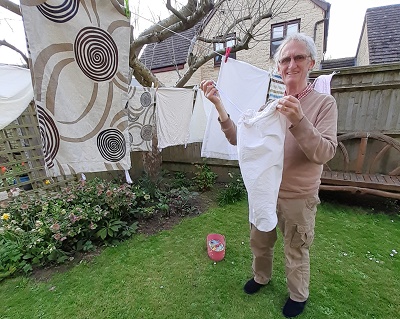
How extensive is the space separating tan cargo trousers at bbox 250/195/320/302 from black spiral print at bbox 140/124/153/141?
90.2 inches

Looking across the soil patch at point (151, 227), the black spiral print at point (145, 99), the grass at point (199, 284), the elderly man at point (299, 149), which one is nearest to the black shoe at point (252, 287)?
the grass at point (199, 284)

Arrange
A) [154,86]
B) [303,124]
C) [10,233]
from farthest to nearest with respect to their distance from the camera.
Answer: [154,86] → [10,233] → [303,124]

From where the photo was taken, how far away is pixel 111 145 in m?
1.42

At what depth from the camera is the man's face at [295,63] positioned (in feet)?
3.63

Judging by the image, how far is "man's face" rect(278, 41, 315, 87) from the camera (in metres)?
1.11

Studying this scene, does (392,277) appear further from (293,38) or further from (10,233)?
(10,233)

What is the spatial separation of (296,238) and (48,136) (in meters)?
1.58

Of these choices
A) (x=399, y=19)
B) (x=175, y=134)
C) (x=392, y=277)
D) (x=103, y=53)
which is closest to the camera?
(x=103, y=53)

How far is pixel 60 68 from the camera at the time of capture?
1160 mm

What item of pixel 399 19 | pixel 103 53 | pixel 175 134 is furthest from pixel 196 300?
pixel 399 19

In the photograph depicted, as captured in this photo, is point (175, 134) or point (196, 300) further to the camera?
point (175, 134)

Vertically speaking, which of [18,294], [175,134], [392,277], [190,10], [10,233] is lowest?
[392,277]

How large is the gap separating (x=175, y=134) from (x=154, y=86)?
2.62 feet

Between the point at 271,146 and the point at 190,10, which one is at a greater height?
the point at 190,10
